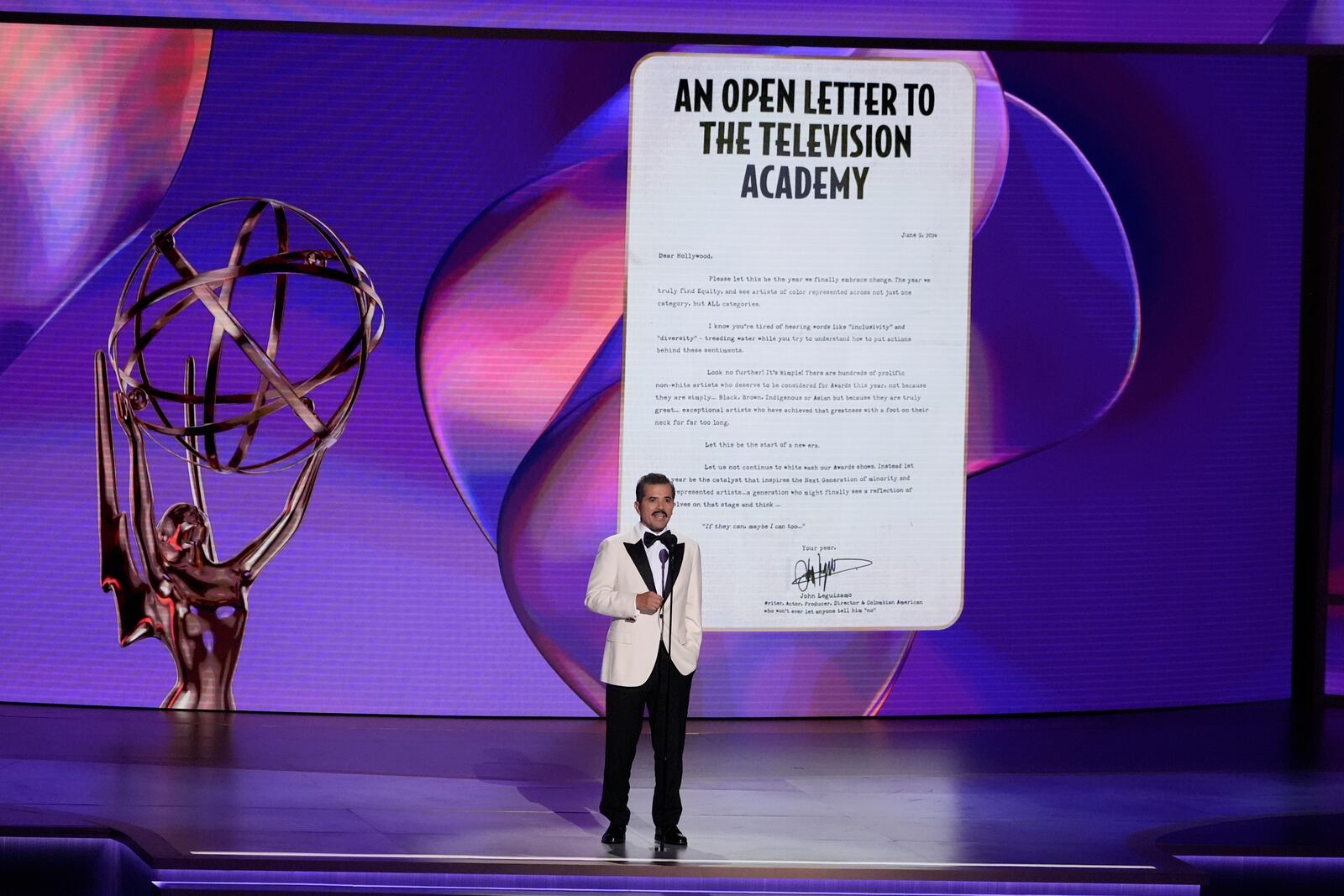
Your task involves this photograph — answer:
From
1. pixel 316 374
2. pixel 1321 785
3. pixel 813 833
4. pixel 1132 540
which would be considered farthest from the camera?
pixel 1132 540

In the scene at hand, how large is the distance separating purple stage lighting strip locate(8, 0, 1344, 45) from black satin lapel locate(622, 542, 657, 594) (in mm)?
2555

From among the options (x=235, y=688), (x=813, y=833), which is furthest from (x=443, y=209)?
(x=813, y=833)

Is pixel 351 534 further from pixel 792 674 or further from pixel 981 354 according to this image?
pixel 981 354

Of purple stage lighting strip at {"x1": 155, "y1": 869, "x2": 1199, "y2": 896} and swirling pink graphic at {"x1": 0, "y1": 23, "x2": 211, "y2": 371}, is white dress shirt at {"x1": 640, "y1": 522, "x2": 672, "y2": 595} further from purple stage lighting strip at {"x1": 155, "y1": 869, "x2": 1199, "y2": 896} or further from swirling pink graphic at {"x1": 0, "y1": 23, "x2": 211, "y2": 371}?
swirling pink graphic at {"x1": 0, "y1": 23, "x2": 211, "y2": 371}

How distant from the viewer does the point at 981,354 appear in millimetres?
8398

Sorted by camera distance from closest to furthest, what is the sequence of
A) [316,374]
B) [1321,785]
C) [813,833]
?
[813,833]
[1321,785]
[316,374]

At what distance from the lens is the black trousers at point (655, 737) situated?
19.4 feet

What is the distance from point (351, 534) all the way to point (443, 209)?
60.5 inches

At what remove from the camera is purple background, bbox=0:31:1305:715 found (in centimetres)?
802

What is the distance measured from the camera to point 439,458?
26.6 feet
